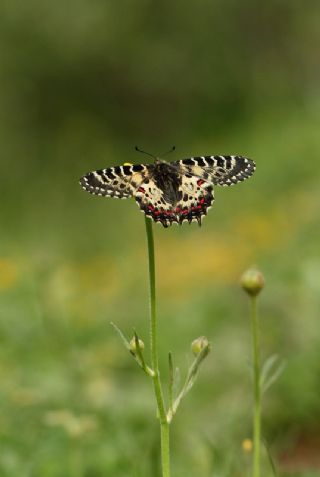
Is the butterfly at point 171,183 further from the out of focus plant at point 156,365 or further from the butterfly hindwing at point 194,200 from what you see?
the out of focus plant at point 156,365

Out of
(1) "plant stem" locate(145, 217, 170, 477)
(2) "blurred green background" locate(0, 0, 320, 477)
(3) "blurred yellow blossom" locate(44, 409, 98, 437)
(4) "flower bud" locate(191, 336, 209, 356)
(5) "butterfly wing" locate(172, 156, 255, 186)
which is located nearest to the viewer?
(1) "plant stem" locate(145, 217, 170, 477)

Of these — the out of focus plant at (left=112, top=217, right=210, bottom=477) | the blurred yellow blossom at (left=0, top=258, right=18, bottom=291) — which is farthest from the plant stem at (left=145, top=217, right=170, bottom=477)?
the blurred yellow blossom at (left=0, top=258, right=18, bottom=291)

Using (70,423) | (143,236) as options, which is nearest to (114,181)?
(70,423)

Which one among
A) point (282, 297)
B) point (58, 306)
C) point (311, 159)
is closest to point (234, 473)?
point (58, 306)

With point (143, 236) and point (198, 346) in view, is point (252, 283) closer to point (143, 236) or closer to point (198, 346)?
point (198, 346)

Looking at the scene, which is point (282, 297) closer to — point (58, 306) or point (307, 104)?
point (58, 306)

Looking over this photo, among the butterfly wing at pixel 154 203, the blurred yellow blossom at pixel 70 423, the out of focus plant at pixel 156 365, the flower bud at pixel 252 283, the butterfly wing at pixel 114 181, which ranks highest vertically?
the butterfly wing at pixel 114 181

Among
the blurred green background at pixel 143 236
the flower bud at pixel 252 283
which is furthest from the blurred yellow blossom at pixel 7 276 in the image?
the flower bud at pixel 252 283

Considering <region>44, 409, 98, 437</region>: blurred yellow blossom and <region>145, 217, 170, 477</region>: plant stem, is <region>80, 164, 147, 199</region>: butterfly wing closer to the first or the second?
<region>145, 217, 170, 477</region>: plant stem
